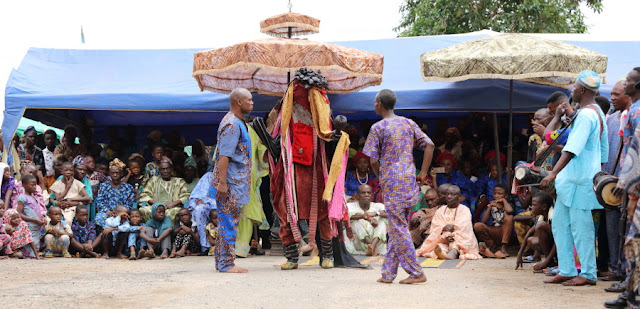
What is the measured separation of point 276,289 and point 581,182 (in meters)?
2.63

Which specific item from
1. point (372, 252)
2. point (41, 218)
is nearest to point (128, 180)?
point (41, 218)

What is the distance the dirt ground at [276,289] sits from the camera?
18.1 feet

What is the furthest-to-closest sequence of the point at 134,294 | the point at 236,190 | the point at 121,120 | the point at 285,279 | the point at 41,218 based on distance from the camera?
1. the point at 121,120
2. the point at 41,218
3. the point at 236,190
4. the point at 285,279
5. the point at 134,294

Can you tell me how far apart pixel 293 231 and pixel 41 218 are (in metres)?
4.21

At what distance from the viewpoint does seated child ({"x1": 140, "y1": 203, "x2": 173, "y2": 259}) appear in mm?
10453

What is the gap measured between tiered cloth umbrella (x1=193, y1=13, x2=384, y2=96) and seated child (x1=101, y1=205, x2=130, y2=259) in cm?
211

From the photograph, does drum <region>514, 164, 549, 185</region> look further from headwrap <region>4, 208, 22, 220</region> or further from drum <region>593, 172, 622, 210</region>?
headwrap <region>4, 208, 22, 220</region>

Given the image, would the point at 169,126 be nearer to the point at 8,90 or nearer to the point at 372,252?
the point at 8,90

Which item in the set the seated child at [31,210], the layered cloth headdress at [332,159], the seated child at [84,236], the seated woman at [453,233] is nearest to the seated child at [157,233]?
the seated child at [84,236]

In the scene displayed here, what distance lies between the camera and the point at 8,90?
11305mm

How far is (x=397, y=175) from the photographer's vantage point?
6656mm

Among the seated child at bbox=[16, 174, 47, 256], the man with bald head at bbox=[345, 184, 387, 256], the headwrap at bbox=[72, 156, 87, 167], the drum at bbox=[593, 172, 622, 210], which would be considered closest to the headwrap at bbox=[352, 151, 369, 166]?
the man with bald head at bbox=[345, 184, 387, 256]

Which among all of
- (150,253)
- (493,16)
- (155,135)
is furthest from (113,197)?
(493,16)

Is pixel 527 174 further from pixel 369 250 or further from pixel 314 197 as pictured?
pixel 369 250
